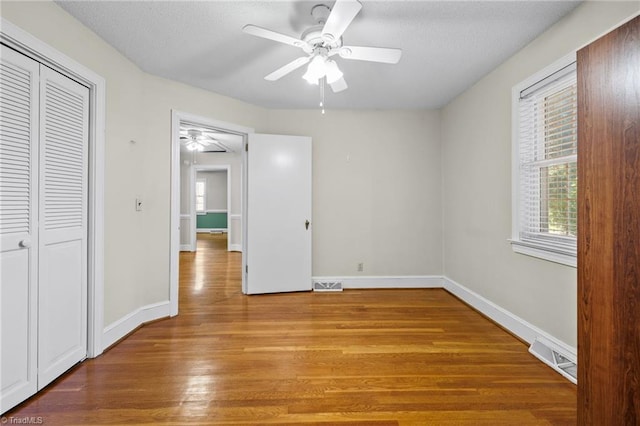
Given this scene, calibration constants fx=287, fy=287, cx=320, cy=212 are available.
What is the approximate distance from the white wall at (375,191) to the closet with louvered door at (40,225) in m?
2.44

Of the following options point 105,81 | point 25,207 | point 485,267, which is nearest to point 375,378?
point 485,267

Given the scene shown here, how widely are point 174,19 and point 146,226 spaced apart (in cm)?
181

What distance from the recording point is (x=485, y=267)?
2984 millimetres

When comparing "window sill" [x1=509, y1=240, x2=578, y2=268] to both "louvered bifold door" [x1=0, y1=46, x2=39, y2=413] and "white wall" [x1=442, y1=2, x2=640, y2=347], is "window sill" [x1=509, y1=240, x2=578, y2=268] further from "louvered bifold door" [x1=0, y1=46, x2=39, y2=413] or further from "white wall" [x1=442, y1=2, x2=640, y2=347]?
"louvered bifold door" [x1=0, y1=46, x2=39, y2=413]

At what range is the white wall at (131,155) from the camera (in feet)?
6.70

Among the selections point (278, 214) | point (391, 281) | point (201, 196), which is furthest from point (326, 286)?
point (201, 196)

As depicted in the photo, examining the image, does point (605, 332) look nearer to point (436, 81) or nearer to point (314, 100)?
point (436, 81)

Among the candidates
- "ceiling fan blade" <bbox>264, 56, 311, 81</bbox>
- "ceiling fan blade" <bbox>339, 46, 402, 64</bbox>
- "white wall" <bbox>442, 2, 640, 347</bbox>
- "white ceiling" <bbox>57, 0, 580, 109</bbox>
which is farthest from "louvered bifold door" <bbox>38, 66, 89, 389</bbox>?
"white wall" <bbox>442, 2, 640, 347</bbox>

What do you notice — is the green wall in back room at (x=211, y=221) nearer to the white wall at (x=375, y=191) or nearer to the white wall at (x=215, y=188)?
the white wall at (x=215, y=188)

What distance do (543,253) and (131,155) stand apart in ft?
11.6

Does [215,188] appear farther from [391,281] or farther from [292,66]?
[292,66]

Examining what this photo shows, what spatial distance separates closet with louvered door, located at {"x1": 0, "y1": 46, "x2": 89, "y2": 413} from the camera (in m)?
1.56

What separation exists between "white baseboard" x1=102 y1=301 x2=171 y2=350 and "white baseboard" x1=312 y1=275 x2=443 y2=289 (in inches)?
74.2

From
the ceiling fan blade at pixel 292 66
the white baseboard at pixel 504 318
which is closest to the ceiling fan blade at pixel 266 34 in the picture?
the ceiling fan blade at pixel 292 66
